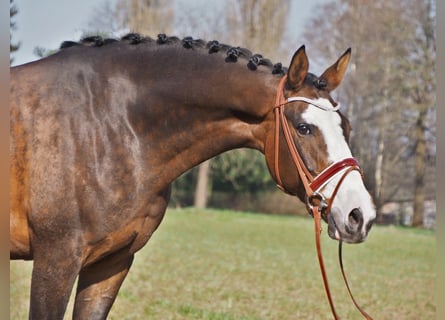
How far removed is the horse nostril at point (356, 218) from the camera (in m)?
2.84

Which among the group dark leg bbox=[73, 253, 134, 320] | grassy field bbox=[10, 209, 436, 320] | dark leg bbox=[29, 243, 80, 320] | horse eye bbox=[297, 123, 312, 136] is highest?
horse eye bbox=[297, 123, 312, 136]

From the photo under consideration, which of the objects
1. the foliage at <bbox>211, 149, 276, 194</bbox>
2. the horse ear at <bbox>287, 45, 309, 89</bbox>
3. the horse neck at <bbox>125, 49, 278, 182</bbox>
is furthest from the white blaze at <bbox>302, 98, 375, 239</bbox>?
the foliage at <bbox>211, 149, 276, 194</bbox>

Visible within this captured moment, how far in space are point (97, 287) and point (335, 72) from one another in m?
1.88

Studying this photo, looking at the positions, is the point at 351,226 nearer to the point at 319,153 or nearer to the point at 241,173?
the point at 319,153

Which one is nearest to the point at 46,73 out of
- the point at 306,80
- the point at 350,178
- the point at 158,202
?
the point at 158,202

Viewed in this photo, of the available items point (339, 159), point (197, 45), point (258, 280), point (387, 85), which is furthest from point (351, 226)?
point (387, 85)

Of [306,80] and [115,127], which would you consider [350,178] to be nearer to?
[306,80]

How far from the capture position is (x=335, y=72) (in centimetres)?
334

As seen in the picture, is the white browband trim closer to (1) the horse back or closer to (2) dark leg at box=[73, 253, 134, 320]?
(1) the horse back

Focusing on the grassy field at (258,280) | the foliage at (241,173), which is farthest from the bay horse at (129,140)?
the foliage at (241,173)

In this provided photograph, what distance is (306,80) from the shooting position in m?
3.24

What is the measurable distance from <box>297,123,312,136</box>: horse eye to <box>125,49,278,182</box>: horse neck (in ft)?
0.91

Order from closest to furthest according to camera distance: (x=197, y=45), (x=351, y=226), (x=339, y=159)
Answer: (x=351, y=226), (x=339, y=159), (x=197, y=45)

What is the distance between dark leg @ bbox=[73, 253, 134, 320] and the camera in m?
3.55
